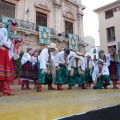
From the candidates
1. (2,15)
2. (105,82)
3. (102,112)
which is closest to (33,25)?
(2,15)

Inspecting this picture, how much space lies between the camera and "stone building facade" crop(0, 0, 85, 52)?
13641 mm

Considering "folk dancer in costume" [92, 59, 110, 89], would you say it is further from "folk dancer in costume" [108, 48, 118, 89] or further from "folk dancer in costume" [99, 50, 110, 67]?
"folk dancer in costume" [108, 48, 118, 89]

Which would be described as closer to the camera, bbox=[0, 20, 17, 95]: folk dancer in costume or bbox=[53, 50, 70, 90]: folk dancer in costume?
bbox=[0, 20, 17, 95]: folk dancer in costume

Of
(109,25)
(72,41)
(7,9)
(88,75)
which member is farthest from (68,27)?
(88,75)

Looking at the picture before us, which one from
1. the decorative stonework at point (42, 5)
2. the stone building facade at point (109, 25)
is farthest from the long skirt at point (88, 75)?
the stone building facade at point (109, 25)

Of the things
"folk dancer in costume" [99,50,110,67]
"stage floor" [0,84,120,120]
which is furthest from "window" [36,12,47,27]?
"stage floor" [0,84,120,120]

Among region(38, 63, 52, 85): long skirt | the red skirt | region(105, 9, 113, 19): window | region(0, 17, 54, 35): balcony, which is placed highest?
region(105, 9, 113, 19): window

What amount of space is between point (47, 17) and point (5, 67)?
1258 cm

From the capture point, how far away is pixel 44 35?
14.5m

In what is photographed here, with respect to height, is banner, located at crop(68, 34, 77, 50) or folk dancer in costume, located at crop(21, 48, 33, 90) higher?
banner, located at crop(68, 34, 77, 50)

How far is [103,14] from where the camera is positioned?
74.1ft

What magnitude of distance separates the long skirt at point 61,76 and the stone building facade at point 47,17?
8.60m

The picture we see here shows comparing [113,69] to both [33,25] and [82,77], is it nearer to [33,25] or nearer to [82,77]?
[82,77]

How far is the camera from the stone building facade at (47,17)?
13.6 meters
